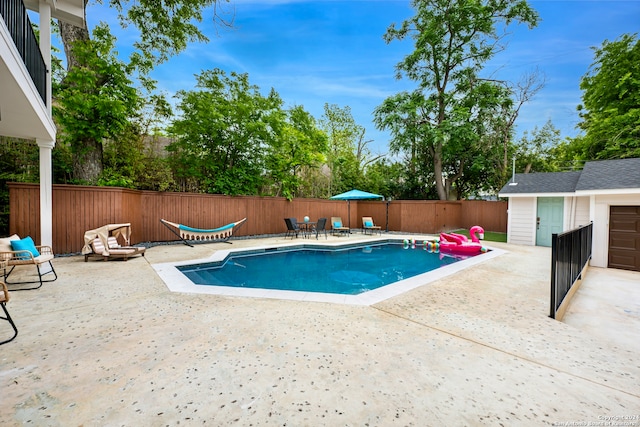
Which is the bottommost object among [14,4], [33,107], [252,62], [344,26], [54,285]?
[54,285]

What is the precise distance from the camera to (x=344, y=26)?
46.2 feet

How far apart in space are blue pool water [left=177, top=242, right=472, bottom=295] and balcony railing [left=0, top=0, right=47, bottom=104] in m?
4.34

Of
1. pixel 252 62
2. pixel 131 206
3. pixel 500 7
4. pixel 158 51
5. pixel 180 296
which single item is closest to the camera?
pixel 180 296

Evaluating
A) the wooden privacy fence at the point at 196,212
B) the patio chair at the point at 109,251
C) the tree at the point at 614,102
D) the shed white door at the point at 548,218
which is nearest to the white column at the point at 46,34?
the wooden privacy fence at the point at 196,212

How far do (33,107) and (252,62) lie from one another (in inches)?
448

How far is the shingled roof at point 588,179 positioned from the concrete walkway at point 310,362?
4.40m

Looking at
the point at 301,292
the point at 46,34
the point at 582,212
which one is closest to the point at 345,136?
the point at 582,212

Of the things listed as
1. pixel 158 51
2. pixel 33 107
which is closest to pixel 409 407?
pixel 33 107

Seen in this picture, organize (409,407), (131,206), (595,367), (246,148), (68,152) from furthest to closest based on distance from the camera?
(246,148) < (68,152) < (131,206) < (595,367) < (409,407)

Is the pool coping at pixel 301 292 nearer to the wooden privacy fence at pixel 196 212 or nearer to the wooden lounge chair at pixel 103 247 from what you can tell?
the wooden lounge chair at pixel 103 247

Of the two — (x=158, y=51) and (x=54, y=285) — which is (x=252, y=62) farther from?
(x=54, y=285)

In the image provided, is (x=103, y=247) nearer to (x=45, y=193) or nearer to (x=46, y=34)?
(x=45, y=193)

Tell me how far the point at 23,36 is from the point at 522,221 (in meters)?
14.5

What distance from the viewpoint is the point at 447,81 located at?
17.0 metres
